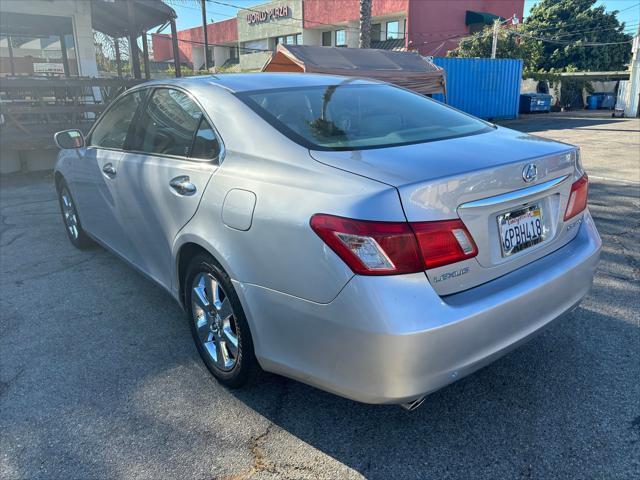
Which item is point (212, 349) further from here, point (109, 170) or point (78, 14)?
point (78, 14)

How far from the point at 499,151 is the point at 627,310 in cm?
195

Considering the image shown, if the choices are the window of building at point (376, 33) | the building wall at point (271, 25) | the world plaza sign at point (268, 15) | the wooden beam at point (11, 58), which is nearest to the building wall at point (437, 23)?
the window of building at point (376, 33)

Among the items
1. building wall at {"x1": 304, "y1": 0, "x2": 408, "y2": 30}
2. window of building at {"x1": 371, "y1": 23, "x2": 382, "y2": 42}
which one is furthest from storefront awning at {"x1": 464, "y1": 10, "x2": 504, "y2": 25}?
window of building at {"x1": 371, "y1": 23, "x2": 382, "y2": 42}

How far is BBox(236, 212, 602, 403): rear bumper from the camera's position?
6.20ft

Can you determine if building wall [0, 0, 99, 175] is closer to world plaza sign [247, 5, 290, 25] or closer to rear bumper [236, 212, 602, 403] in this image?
rear bumper [236, 212, 602, 403]

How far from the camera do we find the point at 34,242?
550 cm

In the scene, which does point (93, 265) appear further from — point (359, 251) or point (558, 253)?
point (558, 253)

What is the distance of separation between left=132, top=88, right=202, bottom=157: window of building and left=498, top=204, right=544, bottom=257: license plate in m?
1.71

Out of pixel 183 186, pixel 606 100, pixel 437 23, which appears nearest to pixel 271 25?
pixel 437 23

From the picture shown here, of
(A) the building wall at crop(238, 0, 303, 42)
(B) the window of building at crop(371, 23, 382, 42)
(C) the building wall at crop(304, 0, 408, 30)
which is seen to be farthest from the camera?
(A) the building wall at crop(238, 0, 303, 42)

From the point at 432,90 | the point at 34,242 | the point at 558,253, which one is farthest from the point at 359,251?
the point at 432,90

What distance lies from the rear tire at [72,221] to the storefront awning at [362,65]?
9.75 meters

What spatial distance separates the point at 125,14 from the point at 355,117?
14.7 metres

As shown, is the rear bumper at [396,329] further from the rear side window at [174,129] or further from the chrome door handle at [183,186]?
the rear side window at [174,129]
